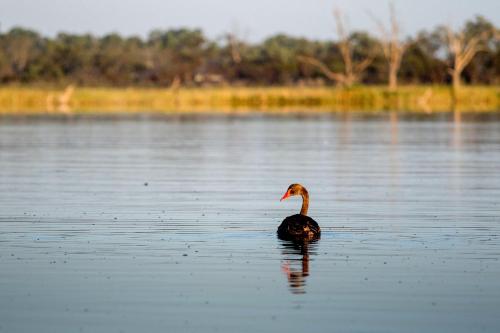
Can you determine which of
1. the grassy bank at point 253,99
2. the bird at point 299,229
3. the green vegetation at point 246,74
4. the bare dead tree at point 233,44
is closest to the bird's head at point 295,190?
the bird at point 299,229

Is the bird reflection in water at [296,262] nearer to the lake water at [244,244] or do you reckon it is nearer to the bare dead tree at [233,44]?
the lake water at [244,244]

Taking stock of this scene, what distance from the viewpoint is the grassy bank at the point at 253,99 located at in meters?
77.9

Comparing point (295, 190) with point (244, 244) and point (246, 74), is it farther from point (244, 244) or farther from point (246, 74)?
point (246, 74)

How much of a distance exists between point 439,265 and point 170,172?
14199 millimetres

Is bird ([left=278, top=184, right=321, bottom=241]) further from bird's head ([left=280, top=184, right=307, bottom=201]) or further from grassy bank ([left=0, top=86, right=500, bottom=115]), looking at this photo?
grassy bank ([left=0, top=86, right=500, bottom=115])

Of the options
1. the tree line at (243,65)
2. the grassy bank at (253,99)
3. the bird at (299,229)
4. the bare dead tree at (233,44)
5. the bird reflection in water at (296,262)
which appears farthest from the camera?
the bare dead tree at (233,44)

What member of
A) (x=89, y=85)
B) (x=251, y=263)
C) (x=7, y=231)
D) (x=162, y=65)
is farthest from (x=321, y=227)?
(x=162, y=65)

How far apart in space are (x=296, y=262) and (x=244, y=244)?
153 centimetres

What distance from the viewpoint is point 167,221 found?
16797mm

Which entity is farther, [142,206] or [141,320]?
[142,206]

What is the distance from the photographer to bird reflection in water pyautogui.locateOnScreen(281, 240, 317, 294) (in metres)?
11.7

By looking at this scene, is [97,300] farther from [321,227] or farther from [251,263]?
[321,227]

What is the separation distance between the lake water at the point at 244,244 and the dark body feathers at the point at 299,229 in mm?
154

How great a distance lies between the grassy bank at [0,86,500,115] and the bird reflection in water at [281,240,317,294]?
206 ft
